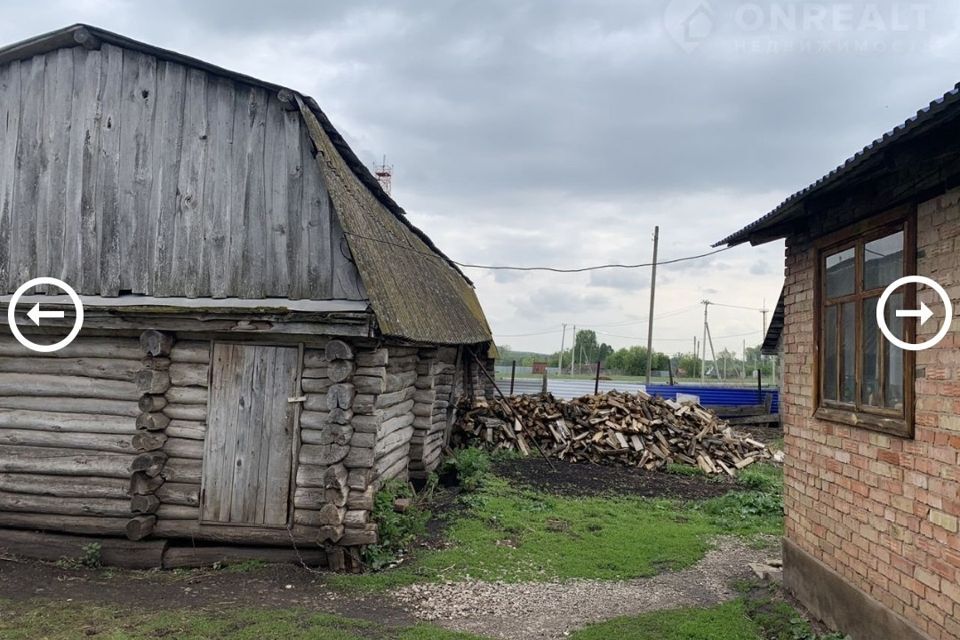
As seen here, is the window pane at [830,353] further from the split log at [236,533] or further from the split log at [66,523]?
the split log at [66,523]

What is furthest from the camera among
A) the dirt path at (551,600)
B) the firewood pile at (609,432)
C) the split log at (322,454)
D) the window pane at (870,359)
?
the firewood pile at (609,432)

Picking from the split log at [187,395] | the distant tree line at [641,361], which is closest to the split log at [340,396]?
the split log at [187,395]

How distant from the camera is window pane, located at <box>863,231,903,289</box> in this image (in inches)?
201

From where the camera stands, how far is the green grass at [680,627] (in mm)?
5836

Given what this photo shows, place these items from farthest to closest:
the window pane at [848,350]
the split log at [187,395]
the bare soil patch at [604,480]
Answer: the bare soil patch at [604,480]
the split log at [187,395]
the window pane at [848,350]

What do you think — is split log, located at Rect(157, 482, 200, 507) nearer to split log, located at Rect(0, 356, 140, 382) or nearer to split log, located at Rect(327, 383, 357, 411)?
split log, located at Rect(0, 356, 140, 382)

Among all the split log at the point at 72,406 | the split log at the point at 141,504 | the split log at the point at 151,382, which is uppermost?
the split log at the point at 151,382

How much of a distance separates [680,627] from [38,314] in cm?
761

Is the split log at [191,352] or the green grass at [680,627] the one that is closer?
the green grass at [680,627]

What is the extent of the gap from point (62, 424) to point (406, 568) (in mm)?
4388

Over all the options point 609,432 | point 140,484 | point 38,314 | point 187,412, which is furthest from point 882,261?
point 609,432

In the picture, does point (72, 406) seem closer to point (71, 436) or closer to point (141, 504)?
point (71, 436)

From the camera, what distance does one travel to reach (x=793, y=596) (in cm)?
673

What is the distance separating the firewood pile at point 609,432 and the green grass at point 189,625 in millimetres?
9120
